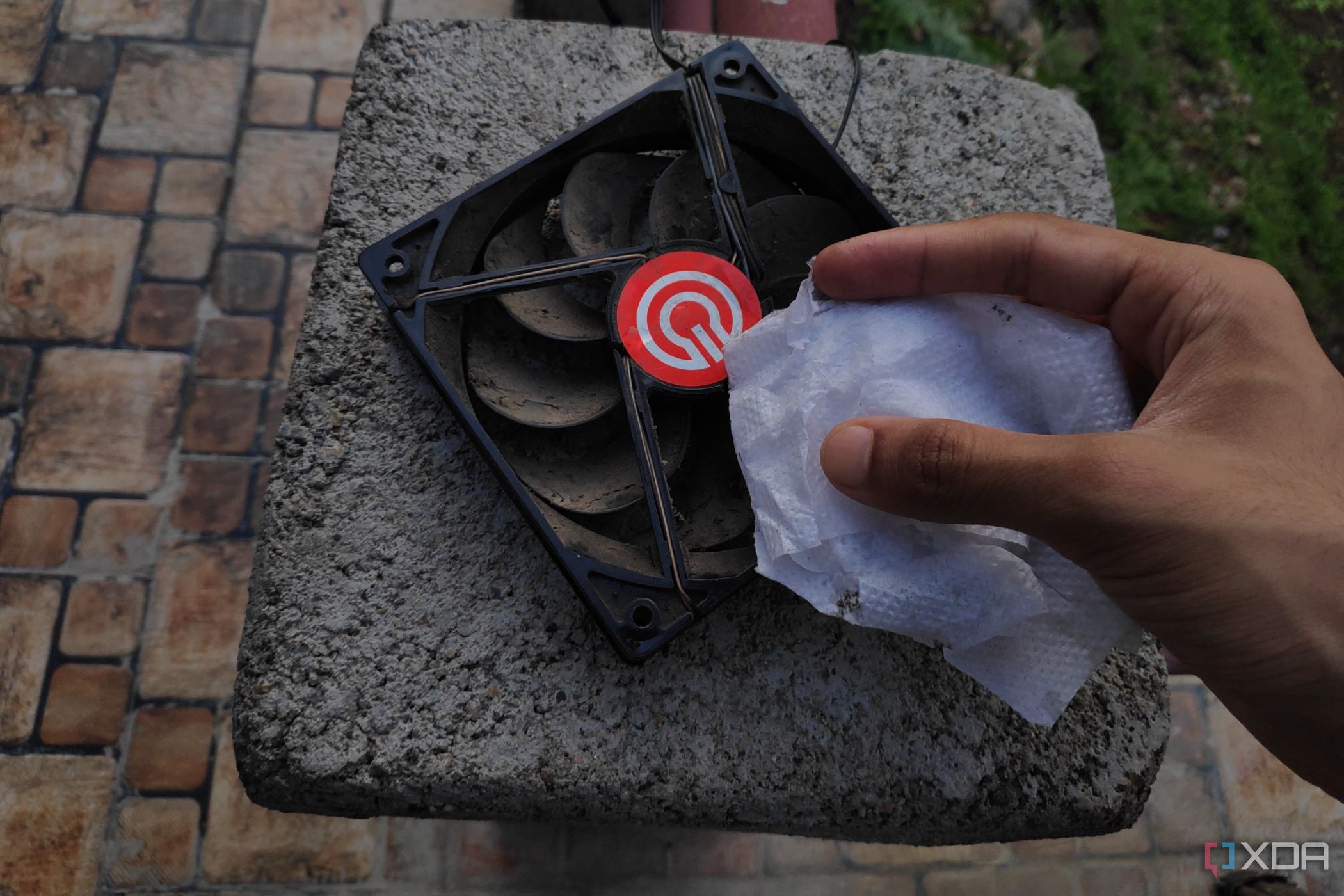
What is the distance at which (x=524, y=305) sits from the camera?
3.67ft

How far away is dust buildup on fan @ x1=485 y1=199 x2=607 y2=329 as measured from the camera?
111cm

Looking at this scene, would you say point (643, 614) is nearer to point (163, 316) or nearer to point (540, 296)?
point (540, 296)

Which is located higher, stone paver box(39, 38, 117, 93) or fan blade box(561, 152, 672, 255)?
fan blade box(561, 152, 672, 255)

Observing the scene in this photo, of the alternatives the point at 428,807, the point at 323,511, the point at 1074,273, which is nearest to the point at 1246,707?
the point at 1074,273

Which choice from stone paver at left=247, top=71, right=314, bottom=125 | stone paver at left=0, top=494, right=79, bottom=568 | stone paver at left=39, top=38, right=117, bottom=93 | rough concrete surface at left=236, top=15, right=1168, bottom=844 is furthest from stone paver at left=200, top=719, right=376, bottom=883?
stone paver at left=39, top=38, right=117, bottom=93

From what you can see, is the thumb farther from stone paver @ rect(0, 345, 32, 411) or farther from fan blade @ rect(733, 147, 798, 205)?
stone paver @ rect(0, 345, 32, 411)

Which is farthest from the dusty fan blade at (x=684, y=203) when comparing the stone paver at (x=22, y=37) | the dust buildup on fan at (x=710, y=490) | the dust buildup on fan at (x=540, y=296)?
the stone paver at (x=22, y=37)

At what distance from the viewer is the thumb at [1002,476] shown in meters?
0.86

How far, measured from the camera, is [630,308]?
1092 mm

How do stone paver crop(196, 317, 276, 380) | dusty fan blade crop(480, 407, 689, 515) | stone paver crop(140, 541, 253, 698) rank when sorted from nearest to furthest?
1. dusty fan blade crop(480, 407, 689, 515)
2. stone paver crop(140, 541, 253, 698)
3. stone paver crop(196, 317, 276, 380)

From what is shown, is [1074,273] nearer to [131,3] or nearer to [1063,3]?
[1063,3]

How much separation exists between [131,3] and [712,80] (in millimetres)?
1813

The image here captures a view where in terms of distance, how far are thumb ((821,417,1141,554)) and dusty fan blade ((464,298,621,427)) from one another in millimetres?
345

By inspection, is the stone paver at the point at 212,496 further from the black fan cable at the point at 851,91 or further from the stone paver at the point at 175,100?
the black fan cable at the point at 851,91
